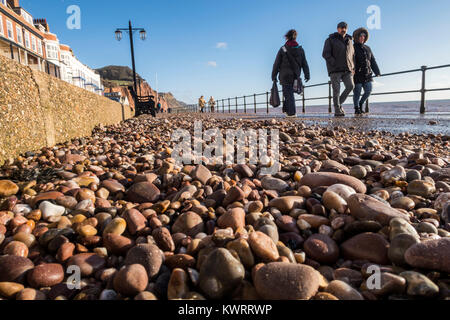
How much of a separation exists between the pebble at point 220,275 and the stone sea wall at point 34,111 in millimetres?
2002

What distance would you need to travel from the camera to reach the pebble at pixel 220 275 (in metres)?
0.86

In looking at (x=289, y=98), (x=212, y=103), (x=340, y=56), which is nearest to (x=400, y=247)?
(x=340, y=56)

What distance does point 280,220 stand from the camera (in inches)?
53.3

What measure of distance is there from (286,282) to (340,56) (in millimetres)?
6323

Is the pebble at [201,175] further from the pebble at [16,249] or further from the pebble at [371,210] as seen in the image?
the pebble at [16,249]

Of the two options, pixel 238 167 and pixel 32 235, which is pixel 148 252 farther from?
pixel 238 167

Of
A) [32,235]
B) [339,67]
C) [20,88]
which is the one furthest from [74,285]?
[339,67]

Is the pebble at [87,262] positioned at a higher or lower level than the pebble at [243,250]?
lower

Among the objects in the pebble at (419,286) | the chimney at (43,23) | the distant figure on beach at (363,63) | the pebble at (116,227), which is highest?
the chimney at (43,23)

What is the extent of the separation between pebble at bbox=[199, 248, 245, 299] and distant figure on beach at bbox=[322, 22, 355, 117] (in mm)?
6271

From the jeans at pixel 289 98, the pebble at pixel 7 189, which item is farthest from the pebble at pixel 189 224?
the jeans at pixel 289 98

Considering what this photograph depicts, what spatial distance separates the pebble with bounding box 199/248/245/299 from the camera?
2.84ft

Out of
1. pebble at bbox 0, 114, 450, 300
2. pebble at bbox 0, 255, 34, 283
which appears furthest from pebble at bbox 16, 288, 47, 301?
pebble at bbox 0, 255, 34, 283

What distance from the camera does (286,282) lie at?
852mm
